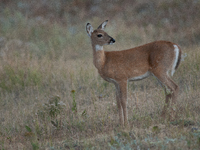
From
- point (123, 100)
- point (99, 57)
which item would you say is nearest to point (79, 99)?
point (99, 57)

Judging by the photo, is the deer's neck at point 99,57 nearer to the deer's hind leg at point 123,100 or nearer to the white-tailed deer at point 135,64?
the white-tailed deer at point 135,64

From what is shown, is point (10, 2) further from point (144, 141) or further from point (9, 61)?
point (144, 141)

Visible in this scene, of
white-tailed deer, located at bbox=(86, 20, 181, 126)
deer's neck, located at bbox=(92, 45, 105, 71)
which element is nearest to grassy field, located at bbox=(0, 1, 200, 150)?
white-tailed deer, located at bbox=(86, 20, 181, 126)

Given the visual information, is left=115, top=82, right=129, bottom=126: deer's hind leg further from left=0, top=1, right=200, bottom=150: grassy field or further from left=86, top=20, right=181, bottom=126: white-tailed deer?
left=0, top=1, right=200, bottom=150: grassy field

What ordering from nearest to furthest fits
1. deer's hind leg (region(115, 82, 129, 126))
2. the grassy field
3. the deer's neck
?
1. the grassy field
2. deer's hind leg (region(115, 82, 129, 126))
3. the deer's neck

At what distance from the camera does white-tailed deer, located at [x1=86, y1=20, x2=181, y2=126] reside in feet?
18.6

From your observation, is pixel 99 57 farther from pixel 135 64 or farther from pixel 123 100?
pixel 123 100

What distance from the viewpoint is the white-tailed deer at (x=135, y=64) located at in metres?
5.66

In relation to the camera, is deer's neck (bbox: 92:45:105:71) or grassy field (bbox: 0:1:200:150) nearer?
grassy field (bbox: 0:1:200:150)

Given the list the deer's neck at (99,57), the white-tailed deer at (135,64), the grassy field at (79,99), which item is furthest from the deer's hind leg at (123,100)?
the deer's neck at (99,57)

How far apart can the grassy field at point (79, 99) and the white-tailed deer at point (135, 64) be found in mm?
386

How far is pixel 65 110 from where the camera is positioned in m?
6.51

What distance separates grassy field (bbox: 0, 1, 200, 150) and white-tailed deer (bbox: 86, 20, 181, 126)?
0.39m

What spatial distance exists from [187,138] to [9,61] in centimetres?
740
